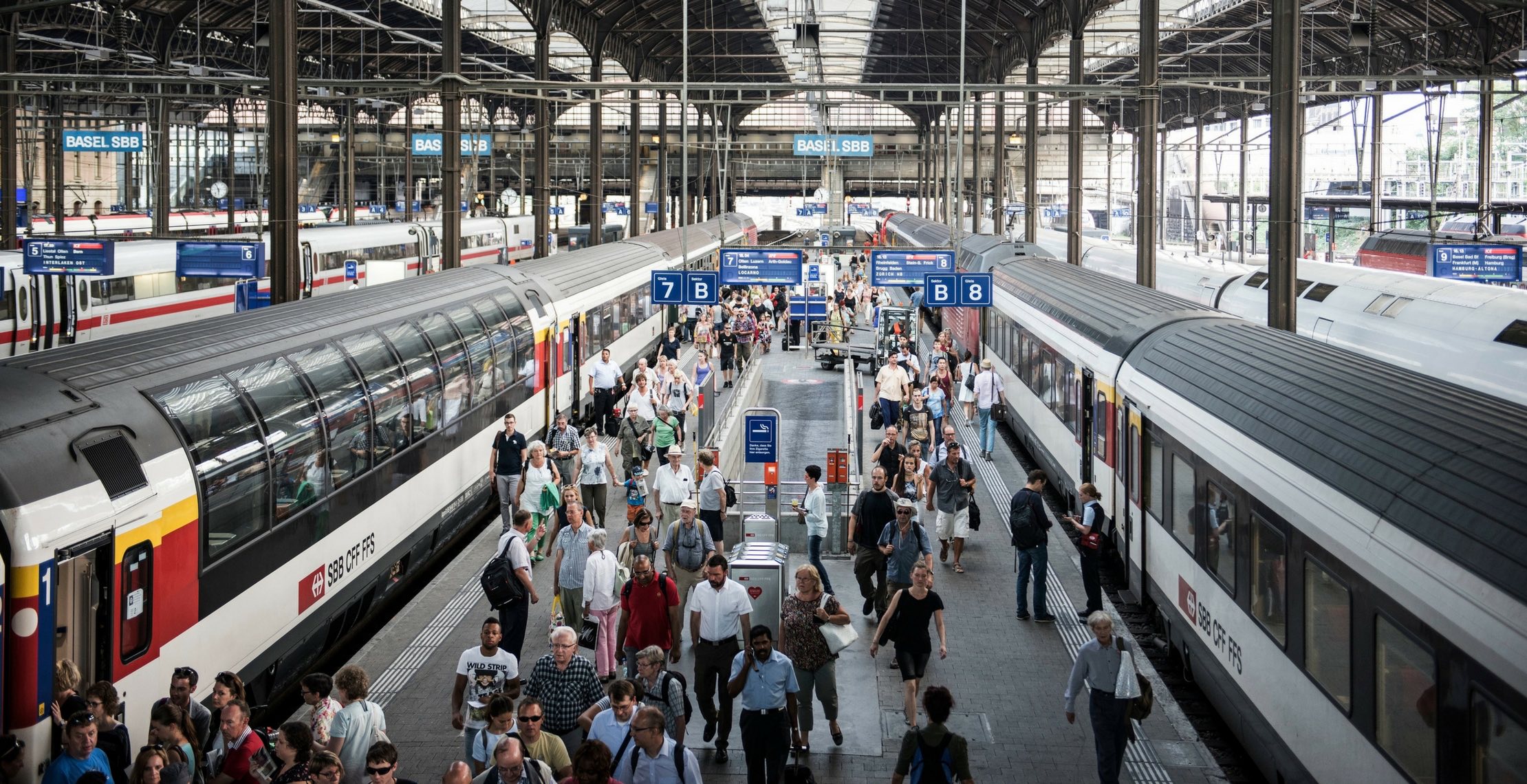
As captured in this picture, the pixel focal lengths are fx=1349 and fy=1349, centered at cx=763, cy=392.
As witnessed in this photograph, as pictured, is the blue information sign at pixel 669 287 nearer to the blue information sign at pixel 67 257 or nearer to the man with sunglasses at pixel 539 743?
the blue information sign at pixel 67 257

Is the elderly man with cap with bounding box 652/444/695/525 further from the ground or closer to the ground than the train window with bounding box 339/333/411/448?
closer to the ground

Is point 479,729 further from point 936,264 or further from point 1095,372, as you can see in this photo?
point 936,264

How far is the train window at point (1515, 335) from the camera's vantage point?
56.6 feet

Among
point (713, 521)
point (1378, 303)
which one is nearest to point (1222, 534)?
point (713, 521)

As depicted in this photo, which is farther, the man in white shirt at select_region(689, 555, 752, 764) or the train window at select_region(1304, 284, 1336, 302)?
the train window at select_region(1304, 284, 1336, 302)

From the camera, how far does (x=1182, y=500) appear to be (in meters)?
11.5

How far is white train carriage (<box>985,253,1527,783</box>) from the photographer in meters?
6.03

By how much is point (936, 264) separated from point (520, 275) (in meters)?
9.45

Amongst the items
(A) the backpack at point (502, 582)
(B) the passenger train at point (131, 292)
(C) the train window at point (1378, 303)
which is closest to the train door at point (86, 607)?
(A) the backpack at point (502, 582)

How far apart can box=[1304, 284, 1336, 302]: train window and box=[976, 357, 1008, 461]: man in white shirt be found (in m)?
6.93

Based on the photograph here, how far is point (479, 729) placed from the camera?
8.21 metres

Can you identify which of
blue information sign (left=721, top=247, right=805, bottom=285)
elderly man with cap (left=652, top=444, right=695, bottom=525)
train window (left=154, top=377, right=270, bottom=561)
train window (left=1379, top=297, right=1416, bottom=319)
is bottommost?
elderly man with cap (left=652, top=444, right=695, bottom=525)

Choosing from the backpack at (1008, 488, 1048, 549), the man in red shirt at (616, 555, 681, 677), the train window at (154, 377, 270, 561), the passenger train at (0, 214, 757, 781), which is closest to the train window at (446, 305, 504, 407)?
the passenger train at (0, 214, 757, 781)

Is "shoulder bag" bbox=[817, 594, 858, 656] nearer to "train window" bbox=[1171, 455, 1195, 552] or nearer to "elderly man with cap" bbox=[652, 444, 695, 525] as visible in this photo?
"train window" bbox=[1171, 455, 1195, 552]
